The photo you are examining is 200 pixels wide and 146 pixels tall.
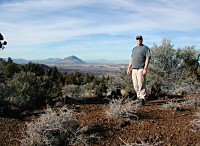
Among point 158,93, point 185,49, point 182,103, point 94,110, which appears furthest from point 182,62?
point 94,110

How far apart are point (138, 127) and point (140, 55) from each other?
2773mm

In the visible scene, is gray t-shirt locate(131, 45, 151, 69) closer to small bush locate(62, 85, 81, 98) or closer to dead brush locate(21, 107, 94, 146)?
small bush locate(62, 85, 81, 98)

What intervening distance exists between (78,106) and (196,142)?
3.83 metres

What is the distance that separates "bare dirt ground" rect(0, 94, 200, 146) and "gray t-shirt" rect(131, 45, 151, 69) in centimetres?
135

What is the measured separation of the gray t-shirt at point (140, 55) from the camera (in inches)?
343

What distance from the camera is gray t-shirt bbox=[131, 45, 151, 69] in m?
8.70

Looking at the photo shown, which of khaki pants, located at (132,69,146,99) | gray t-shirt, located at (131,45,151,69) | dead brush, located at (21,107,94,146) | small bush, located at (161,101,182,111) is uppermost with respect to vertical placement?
gray t-shirt, located at (131,45,151,69)

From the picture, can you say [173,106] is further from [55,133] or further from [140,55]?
[55,133]

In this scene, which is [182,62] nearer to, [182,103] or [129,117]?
[182,103]

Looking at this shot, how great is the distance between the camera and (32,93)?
32.6ft

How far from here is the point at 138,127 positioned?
648 cm

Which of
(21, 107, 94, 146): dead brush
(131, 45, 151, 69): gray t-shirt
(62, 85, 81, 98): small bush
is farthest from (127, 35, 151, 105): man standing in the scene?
(21, 107, 94, 146): dead brush

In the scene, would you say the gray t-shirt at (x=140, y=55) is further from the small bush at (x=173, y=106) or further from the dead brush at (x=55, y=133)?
the dead brush at (x=55, y=133)

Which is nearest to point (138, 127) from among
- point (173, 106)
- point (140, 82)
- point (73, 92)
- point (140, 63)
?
point (173, 106)
